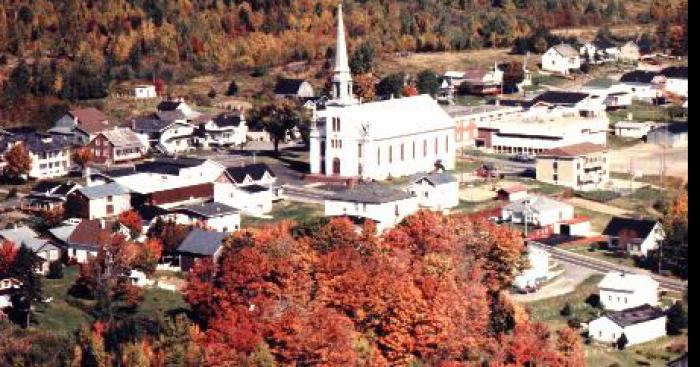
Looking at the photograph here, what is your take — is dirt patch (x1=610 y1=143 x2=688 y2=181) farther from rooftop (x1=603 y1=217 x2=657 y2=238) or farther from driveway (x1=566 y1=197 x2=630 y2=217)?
rooftop (x1=603 y1=217 x2=657 y2=238)

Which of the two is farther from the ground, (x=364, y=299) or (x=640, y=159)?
(x=640, y=159)

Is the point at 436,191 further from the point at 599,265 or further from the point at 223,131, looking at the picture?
the point at 223,131

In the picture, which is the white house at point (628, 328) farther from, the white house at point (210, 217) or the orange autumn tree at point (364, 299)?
the white house at point (210, 217)

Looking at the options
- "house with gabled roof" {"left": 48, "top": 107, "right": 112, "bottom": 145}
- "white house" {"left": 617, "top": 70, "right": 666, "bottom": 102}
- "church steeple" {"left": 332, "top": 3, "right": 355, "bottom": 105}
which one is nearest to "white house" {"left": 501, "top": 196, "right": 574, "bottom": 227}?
"church steeple" {"left": 332, "top": 3, "right": 355, "bottom": 105}

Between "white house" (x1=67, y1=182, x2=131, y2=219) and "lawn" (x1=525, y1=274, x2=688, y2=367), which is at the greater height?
"white house" (x1=67, y1=182, x2=131, y2=219)

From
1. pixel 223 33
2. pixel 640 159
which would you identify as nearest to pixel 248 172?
pixel 640 159

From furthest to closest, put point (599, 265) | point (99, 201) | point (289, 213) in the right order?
point (289, 213) → point (99, 201) → point (599, 265)
